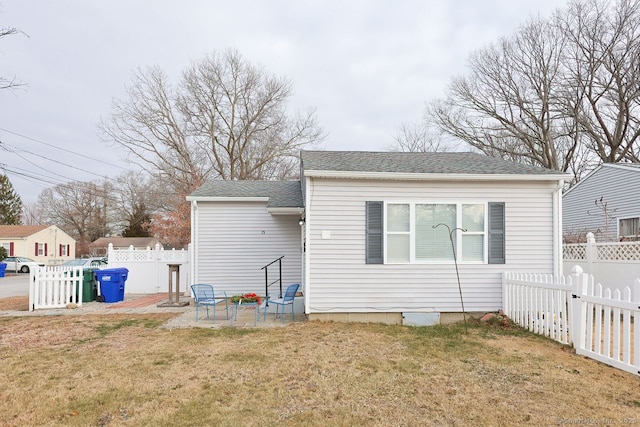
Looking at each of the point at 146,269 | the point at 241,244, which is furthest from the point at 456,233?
the point at 146,269

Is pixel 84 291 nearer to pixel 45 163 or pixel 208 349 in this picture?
pixel 208 349

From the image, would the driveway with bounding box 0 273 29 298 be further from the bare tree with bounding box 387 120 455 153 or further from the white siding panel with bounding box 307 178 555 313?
the bare tree with bounding box 387 120 455 153

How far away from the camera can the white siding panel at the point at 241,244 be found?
34.7 feet

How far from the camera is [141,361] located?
4969 millimetres

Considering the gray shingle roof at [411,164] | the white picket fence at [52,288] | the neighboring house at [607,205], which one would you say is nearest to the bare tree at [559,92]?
the neighboring house at [607,205]

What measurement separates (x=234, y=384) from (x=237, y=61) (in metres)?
25.1

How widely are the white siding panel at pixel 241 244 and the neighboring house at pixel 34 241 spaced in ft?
82.6

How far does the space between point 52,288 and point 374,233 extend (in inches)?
312

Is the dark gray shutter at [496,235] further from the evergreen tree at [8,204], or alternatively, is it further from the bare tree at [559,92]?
the evergreen tree at [8,204]

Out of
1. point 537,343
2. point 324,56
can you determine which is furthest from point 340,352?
point 324,56

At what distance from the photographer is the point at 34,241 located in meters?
33.5

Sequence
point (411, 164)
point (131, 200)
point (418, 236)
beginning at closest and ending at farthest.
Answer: point (418, 236), point (411, 164), point (131, 200)

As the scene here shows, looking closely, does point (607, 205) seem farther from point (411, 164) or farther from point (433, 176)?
point (433, 176)

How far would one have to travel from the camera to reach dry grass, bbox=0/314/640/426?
134 inches
